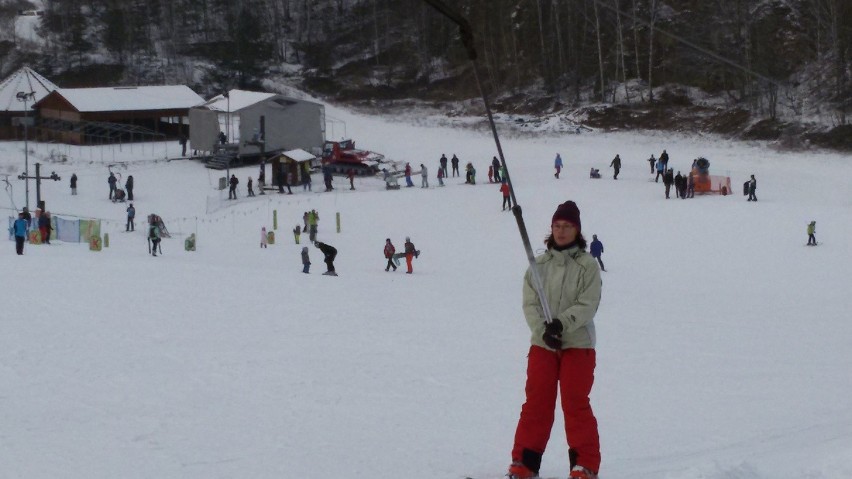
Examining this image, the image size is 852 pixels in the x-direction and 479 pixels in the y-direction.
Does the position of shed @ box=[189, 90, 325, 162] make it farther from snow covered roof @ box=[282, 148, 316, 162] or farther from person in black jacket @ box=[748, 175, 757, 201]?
person in black jacket @ box=[748, 175, 757, 201]

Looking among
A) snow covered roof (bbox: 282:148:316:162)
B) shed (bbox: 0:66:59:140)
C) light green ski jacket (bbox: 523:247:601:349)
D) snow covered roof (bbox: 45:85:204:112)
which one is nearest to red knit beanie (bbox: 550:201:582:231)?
light green ski jacket (bbox: 523:247:601:349)

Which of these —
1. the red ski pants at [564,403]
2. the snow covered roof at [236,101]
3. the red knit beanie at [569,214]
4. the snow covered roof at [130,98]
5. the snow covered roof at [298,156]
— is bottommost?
the red ski pants at [564,403]

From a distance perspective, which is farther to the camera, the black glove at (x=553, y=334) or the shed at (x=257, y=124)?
the shed at (x=257, y=124)

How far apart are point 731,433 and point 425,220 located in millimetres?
25171

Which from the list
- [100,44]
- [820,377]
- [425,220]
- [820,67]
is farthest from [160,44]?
[820,377]

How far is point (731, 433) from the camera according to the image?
825 centimetres

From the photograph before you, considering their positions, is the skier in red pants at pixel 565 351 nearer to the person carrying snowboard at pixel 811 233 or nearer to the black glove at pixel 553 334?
the black glove at pixel 553 334

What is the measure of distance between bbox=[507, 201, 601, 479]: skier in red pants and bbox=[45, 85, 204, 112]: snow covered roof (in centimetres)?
5351

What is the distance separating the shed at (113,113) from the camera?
54.6 metres

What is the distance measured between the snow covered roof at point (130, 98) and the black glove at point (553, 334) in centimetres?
5370

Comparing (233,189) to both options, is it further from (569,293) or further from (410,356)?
(569,293)

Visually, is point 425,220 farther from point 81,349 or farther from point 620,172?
point 81,349

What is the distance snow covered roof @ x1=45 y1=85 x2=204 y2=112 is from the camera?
186 feet

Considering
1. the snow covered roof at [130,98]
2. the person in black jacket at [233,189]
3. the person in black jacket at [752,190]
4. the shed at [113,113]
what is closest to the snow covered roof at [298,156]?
the person in black jacket at [233,189]
